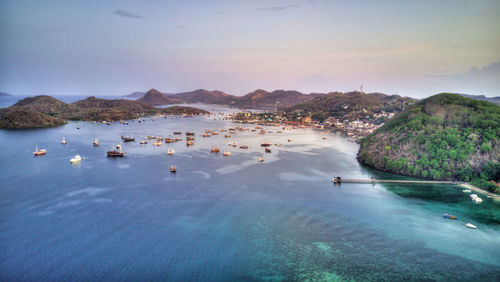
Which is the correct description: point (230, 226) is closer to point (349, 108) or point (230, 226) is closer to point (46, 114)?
point (349, 108)

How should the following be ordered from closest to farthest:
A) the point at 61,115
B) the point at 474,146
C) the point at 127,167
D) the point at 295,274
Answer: the point at 295,274 < the point at 474,146 < the point at 127,167 < the point at 61,115

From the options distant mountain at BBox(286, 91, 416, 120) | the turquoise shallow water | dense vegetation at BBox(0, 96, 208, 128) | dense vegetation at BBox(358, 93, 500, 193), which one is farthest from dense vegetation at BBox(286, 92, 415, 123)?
dense vegetation at BBox(0, 96, 208, 128)

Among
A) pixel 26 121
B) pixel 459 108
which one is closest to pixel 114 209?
pixel 459 108

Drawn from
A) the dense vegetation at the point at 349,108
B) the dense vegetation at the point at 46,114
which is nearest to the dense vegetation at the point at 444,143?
the dense vegetation at the point at 349,108

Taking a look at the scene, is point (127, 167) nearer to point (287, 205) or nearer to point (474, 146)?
point (287, 205)

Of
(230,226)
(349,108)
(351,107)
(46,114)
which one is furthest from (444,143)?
(46,114)

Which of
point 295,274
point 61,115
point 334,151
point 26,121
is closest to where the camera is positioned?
point 295,274

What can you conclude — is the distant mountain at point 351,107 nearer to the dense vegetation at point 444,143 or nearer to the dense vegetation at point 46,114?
the dense vegetation at point 444,143
